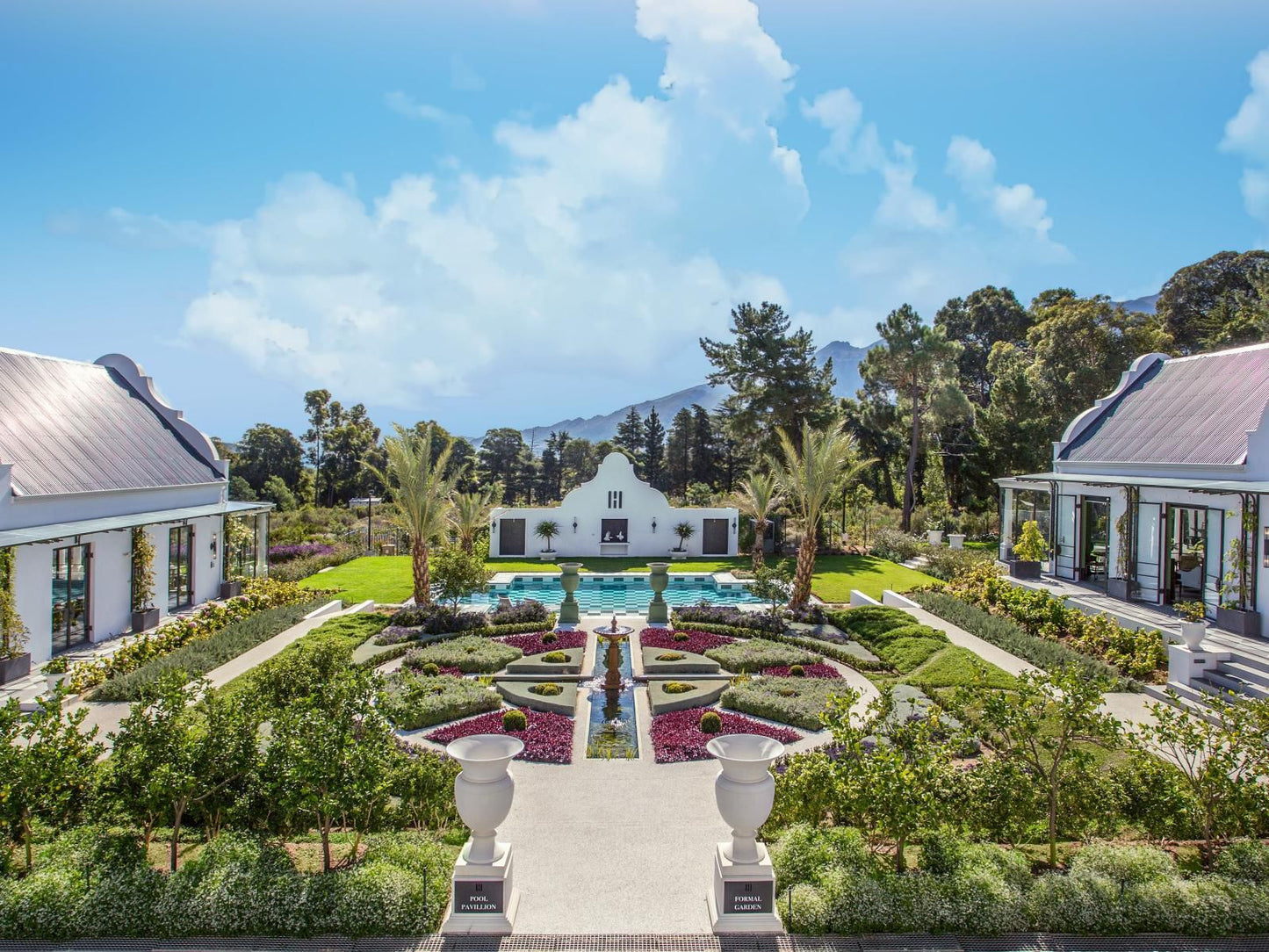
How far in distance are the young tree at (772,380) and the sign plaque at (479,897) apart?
32.4 metres

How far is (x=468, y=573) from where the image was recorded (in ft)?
62.3

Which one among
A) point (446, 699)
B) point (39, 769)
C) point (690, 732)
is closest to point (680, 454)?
point (446, 699)

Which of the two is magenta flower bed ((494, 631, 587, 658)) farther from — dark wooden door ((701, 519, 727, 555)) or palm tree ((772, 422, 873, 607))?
dark wooden door ((701, 519, 727, 555))

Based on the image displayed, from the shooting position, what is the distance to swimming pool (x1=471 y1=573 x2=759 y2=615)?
24.4 meters

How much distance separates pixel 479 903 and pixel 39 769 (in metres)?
4.03

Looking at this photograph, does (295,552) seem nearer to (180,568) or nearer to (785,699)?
(180,568)

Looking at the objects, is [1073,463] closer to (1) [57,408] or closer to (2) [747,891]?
(2) [747,891]

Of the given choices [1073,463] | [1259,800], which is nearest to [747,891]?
[1259,800]

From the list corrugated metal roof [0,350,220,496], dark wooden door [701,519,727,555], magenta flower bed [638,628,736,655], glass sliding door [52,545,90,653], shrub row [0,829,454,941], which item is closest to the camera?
shrub row [0,829,454,941]

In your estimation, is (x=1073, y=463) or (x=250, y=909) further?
(x=1073, y=463)

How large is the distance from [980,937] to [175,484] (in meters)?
21.0

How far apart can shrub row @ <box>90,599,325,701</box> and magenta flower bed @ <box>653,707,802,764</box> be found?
6875mm

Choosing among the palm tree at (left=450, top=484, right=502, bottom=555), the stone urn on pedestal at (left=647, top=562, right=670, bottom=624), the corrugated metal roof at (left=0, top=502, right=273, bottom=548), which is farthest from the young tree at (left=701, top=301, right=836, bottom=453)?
the corrugated metal roof at (left=0, top=502, right=273, bottom=548)

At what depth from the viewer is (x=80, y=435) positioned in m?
17.9
